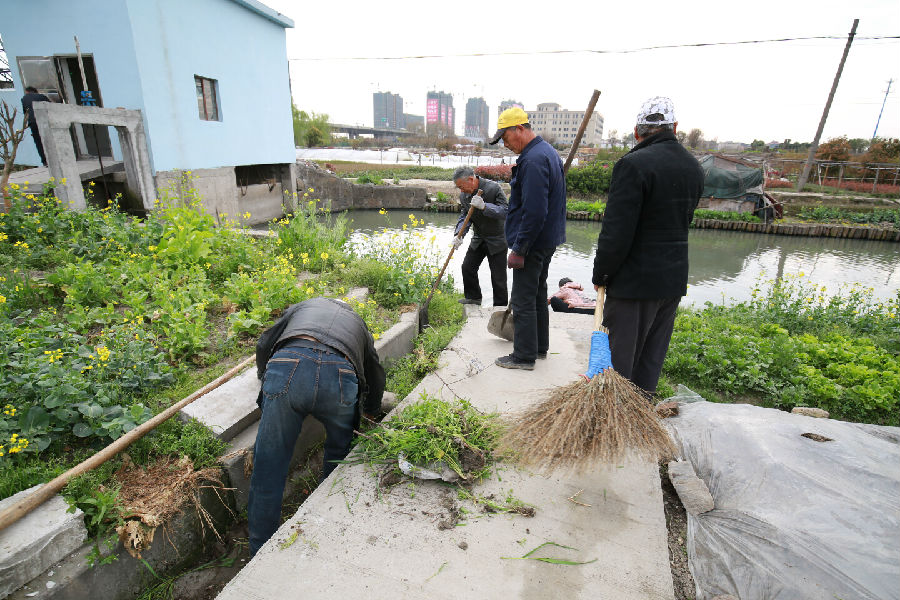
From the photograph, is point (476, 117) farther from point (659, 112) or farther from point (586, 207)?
point (659, 112)

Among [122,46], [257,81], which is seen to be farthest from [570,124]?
[122,46]

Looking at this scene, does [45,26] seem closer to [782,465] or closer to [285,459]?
[285,459]

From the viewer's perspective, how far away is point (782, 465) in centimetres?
234

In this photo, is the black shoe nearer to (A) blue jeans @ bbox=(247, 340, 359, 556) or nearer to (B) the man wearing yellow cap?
(B) the man wearing yellow cap

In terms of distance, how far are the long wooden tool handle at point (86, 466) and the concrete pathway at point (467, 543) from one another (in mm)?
1069

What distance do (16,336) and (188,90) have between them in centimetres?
948

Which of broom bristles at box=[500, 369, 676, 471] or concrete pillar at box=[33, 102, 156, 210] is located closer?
broom bristles at box=[500, 369, 676, 471]

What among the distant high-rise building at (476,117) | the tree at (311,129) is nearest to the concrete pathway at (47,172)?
the tree at (311,129)

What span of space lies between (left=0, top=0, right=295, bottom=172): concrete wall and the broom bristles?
1064cm

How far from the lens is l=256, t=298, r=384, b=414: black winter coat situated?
247cm

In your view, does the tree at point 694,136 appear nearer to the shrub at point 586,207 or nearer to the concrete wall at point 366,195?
the shrub at point 586,207

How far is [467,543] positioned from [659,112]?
259 cm

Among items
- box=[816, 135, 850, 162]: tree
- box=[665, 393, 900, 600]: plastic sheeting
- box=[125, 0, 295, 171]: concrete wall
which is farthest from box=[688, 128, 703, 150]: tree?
box=[665, 393, 900, 600]: plastic sheeting

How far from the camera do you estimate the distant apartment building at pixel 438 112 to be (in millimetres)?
73250
